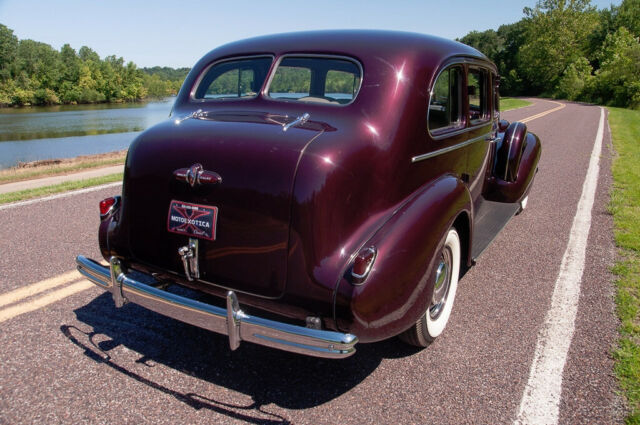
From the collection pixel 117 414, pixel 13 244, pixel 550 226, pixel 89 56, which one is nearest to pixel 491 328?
pixel 117 414

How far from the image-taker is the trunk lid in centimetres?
218

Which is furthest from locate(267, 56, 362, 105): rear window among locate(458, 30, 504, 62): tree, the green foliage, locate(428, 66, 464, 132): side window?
locate(458, 30, 504, 62): tree

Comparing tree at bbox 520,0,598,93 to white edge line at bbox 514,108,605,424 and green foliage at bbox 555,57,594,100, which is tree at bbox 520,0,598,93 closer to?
green foliage at bbox 555,57,594,100

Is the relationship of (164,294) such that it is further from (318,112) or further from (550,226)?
(550,226)

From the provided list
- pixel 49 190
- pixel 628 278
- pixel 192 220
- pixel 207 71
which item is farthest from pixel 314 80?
pixel 49 190

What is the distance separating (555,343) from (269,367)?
180cm

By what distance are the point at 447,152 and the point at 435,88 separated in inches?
17.5

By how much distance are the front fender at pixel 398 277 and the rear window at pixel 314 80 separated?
0.88m

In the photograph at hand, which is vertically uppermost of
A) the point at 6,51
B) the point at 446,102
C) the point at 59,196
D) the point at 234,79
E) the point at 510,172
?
the point at 6,51

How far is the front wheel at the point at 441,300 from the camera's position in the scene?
8.55 feet

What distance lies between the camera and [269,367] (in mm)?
2559

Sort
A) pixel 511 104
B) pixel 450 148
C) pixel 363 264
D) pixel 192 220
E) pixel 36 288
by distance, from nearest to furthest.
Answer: pixel 363 264, pixel 192 220, pixel 450 148, pixel 36 288, pixel 511 104

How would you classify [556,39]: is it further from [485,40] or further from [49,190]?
[49,190]

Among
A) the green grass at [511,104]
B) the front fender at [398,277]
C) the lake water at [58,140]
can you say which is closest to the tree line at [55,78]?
the lake water at [58,140]
